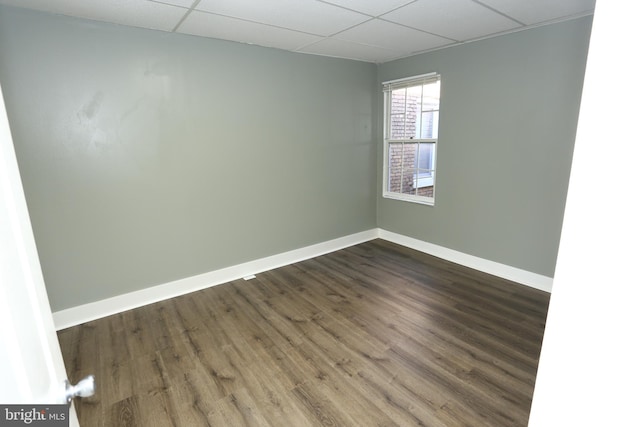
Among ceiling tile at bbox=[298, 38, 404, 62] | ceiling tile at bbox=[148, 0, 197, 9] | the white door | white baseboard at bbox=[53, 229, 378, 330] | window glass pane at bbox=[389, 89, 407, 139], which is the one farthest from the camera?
window glass pane at bbox=[389, 89, 407, 139]

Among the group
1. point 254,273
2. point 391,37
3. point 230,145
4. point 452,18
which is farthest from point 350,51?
point 254,273

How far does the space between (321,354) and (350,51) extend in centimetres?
322

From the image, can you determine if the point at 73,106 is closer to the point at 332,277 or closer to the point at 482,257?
the point at 332,277

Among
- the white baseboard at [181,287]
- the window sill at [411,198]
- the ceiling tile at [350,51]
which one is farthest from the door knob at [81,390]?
the window sill at [411,198]

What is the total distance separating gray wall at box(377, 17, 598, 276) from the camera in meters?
2.77

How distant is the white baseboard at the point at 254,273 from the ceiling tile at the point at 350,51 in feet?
7.75

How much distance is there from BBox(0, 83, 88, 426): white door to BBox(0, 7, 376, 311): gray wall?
2.29 meters

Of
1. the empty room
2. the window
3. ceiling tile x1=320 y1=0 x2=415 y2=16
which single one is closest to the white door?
the empty room

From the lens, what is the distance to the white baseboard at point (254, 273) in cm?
275

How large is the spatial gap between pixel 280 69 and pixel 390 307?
109 inches

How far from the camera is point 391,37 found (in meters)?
3.05

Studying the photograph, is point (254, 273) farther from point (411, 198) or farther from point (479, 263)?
point (479, 263)

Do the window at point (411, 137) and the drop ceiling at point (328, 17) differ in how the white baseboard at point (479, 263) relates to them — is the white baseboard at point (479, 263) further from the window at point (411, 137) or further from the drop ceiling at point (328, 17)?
the drop ceiling at point (328, 17)

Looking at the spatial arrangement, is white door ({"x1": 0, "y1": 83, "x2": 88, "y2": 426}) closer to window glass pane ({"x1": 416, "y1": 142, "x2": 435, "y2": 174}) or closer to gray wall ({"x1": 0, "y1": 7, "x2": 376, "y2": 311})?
gray wall ({"x1": 0, "y1": 7, "x2": 376, "y2": 311})
